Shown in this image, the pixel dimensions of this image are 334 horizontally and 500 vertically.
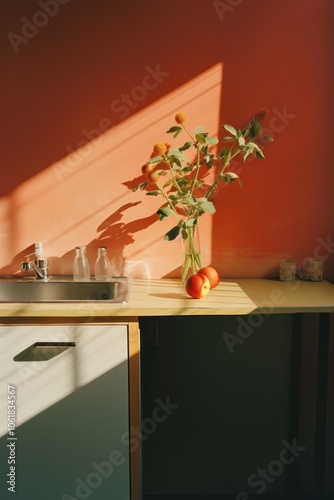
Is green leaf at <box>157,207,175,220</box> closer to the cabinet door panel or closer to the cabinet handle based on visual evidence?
the cabinet door panel

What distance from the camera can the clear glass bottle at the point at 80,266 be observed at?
211 centimetres

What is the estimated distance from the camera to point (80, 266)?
2119 millimetres

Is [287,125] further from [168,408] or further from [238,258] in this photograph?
[168,408]

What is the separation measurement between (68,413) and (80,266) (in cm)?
68

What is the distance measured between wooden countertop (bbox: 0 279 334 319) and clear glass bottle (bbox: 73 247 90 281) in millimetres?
278

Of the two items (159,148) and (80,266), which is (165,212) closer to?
(159,148)

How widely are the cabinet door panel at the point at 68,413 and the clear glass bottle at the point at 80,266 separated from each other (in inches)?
19.3

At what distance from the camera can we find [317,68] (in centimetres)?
207

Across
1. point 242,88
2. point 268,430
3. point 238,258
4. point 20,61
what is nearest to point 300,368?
point 268,430

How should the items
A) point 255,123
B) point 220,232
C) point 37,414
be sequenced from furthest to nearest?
point 220,232, point 255,123, point 37,414

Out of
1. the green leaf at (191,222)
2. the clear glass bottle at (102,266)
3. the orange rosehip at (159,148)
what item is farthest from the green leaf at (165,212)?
the clear glass bottle at (102,266)

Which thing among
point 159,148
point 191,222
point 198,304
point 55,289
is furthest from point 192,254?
point 55,289

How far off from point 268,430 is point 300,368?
0.34 meters

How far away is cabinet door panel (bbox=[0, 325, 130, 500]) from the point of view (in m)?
1.67
